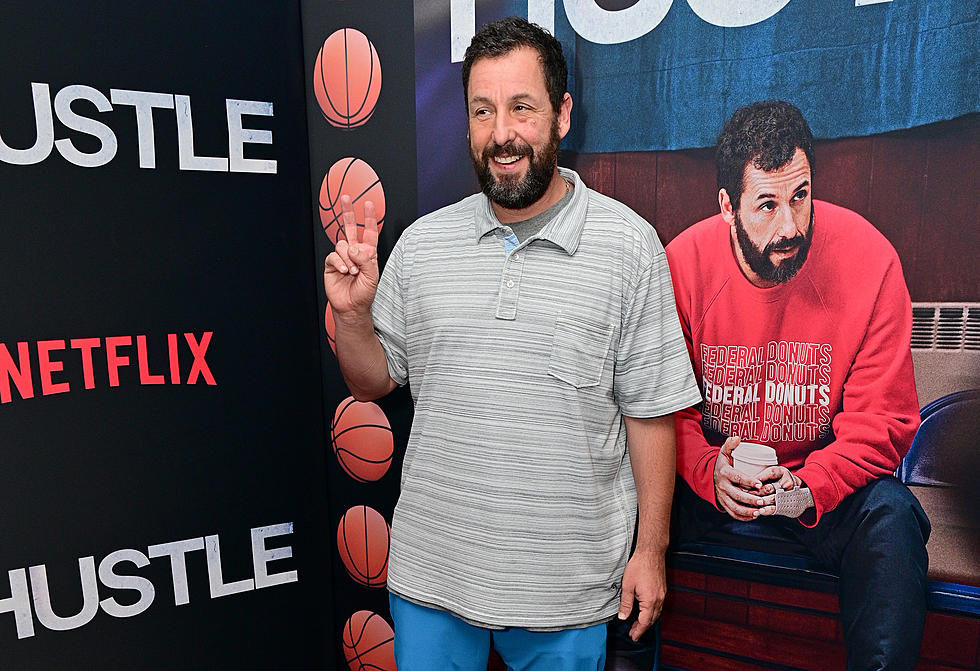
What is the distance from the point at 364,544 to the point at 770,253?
1.42 meters

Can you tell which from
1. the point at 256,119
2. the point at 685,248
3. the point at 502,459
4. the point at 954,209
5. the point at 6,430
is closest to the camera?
the point at 954,209

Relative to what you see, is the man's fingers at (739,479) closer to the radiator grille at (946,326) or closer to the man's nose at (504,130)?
the radiator grille at (946,326)

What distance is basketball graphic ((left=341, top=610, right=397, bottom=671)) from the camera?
Answer: 206 centimetres

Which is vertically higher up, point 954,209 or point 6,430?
point 954,209

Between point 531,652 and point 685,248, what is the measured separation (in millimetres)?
894

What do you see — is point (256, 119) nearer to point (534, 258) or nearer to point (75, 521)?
point (534, 258)

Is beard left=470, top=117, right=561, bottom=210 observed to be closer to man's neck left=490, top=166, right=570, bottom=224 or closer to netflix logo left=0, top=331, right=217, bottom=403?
man's neck left=490, top=166, right=570, bottom=224

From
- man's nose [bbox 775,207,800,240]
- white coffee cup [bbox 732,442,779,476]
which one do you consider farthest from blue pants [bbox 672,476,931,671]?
man's nose [bbox 775,207,800,240]

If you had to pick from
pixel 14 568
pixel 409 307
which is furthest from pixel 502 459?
pixel 14 568

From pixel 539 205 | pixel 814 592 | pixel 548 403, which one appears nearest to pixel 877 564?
pixel 814 592

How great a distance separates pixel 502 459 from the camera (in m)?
1.34

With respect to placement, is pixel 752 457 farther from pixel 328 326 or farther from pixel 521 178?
pixel 328 326

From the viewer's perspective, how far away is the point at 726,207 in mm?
1394

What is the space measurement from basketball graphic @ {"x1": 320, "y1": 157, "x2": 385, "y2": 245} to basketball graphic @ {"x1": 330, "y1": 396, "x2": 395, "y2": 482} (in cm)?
51
